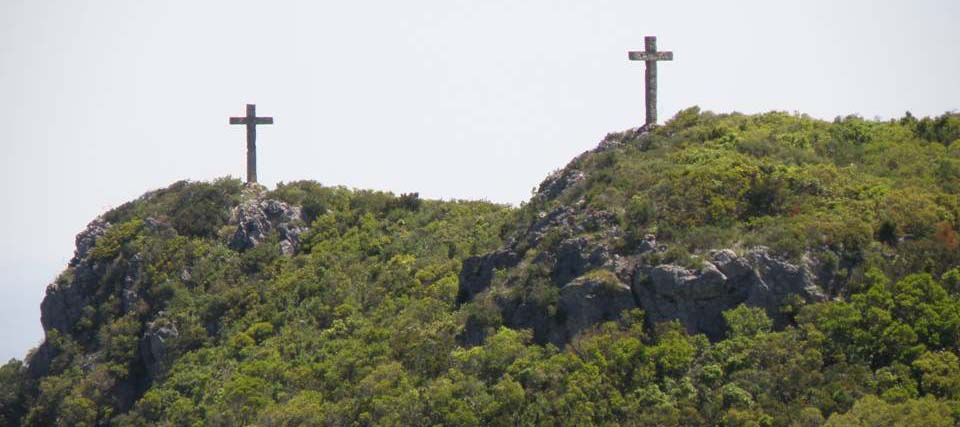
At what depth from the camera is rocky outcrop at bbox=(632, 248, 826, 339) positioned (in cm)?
4222

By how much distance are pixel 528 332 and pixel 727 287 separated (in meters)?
5.87

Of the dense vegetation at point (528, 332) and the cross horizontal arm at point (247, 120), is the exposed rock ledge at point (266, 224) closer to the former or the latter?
the dense vegetation at point (528, 332)

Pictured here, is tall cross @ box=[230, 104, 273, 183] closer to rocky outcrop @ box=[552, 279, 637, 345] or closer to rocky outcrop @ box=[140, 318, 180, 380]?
rocky outcrop @ box=[140, 318, 180, 380]

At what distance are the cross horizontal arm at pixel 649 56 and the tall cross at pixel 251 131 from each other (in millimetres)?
16714

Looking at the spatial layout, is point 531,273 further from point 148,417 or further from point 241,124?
point 241,124

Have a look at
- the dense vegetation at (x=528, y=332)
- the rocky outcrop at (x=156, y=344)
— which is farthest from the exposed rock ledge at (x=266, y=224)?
the rocky outcrop at (x=156, y=344)

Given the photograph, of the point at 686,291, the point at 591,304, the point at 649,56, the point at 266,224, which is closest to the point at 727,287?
the point at 686,291

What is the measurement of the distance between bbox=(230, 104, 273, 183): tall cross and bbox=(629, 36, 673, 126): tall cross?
16925 millimetres

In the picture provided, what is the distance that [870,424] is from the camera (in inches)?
1452

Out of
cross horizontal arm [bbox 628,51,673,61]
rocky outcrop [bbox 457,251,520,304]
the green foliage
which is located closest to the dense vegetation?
the green foliage

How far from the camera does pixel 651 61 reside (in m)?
54.8

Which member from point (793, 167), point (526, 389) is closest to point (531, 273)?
point (526, 389)

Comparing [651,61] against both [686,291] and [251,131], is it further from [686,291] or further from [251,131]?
[251,131]

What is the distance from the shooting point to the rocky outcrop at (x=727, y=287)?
139 feet
